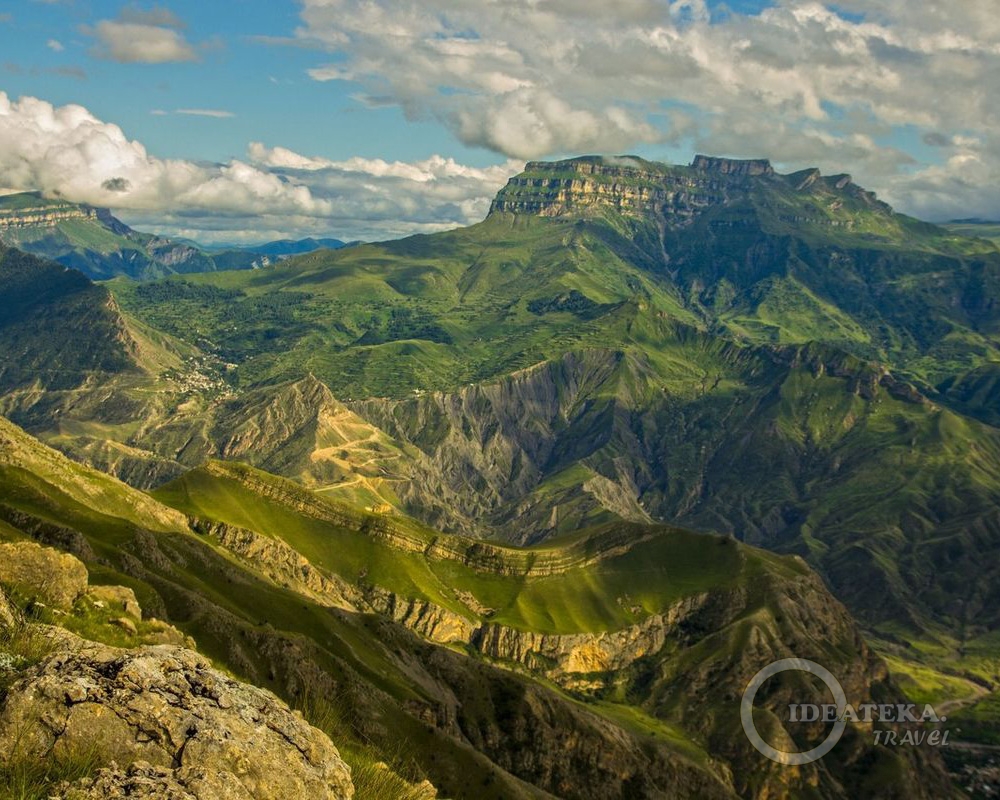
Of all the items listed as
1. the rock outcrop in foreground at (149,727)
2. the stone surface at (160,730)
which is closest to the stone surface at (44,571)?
the rock outcrop in foreground at (149,727)

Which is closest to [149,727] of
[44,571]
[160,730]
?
[160,730]

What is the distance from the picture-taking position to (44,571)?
242ft

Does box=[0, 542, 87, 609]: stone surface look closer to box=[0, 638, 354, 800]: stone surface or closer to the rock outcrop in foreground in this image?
the rock outcrop in foreground

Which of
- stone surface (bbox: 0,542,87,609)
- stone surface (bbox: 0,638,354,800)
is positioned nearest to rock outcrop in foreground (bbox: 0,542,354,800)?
stone surface (bbox: 0,638,354,800)

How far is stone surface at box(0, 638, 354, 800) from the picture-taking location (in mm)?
33812

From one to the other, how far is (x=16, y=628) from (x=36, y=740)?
1031cm

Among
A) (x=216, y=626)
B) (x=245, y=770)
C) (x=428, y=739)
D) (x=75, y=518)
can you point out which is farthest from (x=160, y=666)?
(x=75, y=518)

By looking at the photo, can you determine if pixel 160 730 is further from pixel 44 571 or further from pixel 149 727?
pixel 44 571

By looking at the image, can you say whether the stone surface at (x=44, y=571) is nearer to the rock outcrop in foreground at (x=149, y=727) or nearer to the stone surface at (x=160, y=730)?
the rock outcrop in foreground at (x=149, y=727)

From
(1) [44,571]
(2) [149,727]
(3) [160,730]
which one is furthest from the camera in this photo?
(1) [44,571]

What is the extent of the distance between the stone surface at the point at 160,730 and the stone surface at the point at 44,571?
3369 centimetres

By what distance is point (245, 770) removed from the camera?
36688 mm

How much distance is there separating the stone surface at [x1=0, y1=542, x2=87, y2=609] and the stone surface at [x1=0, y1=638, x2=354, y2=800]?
3369cm

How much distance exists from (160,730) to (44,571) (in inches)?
1723
